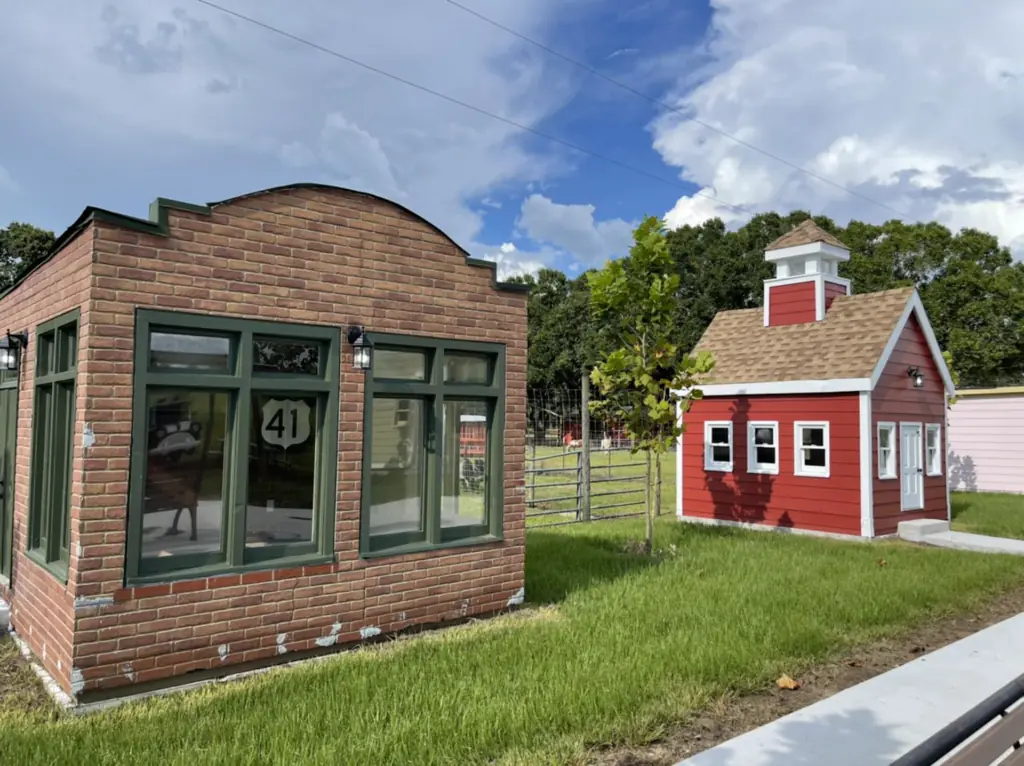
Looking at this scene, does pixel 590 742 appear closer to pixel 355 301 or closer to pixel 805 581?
pixel 355 301

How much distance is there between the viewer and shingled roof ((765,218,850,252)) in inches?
600

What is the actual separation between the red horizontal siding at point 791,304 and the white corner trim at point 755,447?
8.83 ft

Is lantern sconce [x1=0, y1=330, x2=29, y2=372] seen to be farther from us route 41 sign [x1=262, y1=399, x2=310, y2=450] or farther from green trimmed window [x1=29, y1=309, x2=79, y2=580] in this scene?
us route 41 sign [x1=262, y1=399, x2=310, y2=450]

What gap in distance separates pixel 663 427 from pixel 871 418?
424 centimetres

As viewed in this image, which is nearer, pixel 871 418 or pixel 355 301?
pixel 355 301

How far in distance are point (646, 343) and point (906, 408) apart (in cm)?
617

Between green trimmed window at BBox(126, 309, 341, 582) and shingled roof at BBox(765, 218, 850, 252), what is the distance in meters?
12.6

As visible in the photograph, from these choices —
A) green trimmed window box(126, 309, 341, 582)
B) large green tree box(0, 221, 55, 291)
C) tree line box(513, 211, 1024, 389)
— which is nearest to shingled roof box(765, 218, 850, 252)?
green trimmed window box(126, 309, 341, 582)

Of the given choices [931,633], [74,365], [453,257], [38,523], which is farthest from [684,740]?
[38,523]

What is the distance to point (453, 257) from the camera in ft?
22.6

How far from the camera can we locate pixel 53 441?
19.0ft

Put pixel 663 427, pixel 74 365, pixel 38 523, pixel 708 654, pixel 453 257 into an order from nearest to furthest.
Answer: pixel 74 365
pixel 708 654
pixel 38 523
pixel 453 257
pixel 663 427

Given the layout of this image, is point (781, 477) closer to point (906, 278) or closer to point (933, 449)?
point (933, 449)

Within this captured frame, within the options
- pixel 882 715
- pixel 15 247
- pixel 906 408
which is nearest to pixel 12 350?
pixel 882 715
